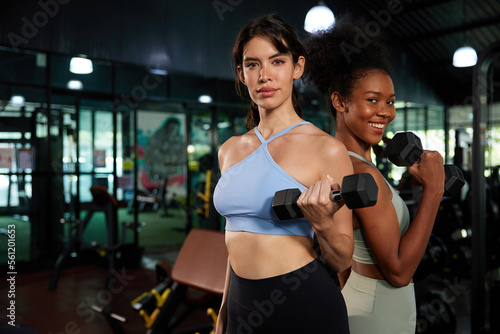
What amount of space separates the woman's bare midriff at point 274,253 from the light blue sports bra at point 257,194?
18 millimetres

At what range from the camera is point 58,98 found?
543cm

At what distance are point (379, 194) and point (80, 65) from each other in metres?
5.20

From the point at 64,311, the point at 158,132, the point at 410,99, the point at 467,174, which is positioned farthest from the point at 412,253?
the point at 410,99

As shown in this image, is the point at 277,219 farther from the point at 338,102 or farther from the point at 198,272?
the point at 198,272

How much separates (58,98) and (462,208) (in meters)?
5.08

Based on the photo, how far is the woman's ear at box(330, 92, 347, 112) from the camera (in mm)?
1195

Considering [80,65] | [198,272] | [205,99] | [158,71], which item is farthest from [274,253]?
[205,99]

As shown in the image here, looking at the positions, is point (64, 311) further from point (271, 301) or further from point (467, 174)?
point (467, 174)

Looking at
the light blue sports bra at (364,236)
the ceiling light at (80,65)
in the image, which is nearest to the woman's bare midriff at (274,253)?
the light blue sports bra at (364,236)

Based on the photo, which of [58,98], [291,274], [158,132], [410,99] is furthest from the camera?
[410,99]

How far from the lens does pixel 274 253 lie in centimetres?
98

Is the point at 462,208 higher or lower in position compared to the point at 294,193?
lower

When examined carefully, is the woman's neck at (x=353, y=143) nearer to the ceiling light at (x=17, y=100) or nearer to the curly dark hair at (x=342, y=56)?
the curly dark hair at (x=342, y=56)

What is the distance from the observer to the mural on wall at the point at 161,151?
648 centimetres
